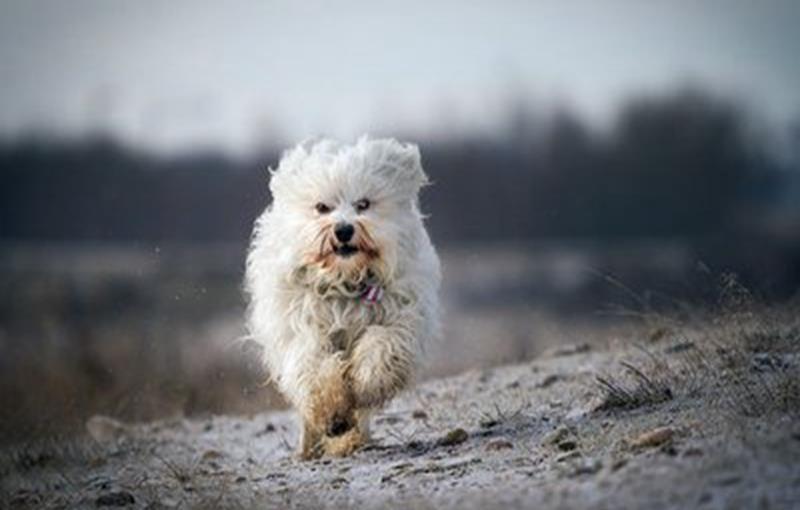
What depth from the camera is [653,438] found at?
6621 millimetres

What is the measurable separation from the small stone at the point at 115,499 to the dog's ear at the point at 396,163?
8.92 feet

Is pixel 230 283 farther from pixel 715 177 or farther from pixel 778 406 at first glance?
pixel 778 406

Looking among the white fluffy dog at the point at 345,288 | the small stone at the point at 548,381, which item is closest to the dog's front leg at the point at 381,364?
the white fluffy dog at the point at 345,288

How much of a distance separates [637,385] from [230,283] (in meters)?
23.6

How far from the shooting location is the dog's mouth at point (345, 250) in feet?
28.2

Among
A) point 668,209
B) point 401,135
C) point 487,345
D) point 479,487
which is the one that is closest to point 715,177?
point 668,209

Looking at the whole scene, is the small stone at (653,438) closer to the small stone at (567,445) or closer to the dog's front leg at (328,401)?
the small stone at (567,445)

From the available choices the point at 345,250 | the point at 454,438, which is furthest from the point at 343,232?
the point at 454,438

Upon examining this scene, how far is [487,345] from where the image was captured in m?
17.5

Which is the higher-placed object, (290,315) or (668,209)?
(290,315)

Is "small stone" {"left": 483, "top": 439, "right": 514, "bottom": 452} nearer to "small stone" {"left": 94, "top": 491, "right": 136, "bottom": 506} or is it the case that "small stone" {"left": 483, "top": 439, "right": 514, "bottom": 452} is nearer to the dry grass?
the dry grass

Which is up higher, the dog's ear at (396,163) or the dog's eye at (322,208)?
the dog's ear at (396,163)

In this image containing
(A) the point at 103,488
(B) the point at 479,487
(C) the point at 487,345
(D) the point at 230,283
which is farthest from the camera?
(D) the point at 230,283

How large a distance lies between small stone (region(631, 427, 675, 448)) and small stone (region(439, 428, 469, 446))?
173 cm
